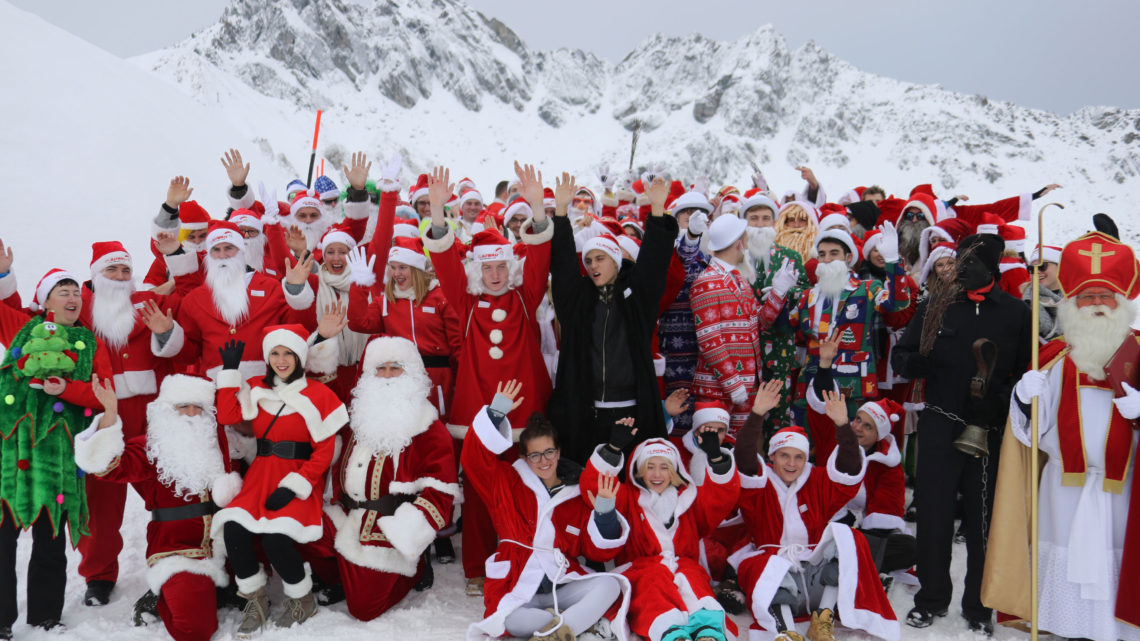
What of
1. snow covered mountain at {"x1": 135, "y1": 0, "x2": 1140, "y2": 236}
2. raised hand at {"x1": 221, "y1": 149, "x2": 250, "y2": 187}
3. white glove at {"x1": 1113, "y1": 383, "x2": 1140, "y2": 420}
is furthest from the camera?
snow covered mountain at {"x1": 135, "y1": 0, "x2": 1140, "y2": 236}

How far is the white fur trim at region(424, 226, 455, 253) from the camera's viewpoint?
3.95 metres

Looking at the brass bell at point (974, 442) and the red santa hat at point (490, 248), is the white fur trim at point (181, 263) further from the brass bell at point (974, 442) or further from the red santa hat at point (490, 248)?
the brass bell at point (974, 442)

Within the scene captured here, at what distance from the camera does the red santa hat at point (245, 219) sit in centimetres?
509

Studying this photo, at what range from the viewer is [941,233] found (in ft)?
14.5

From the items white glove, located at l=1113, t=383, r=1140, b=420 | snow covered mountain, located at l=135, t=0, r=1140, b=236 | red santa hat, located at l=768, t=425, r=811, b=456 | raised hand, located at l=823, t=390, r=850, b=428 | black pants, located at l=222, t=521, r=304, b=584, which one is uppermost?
snow covered mountain, located at l=135, t=0, r=1140, b=236

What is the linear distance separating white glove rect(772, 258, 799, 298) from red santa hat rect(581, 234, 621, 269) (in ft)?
4.33

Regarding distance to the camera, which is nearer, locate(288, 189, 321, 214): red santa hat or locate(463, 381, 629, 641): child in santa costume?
locate(463, 381, 629, 641): child in santa costume

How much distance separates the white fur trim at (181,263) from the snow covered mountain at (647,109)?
35845 millimetres

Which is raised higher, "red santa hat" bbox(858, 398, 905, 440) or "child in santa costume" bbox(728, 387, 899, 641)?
"red santa hat" bbox(858, 398, 905, 440)

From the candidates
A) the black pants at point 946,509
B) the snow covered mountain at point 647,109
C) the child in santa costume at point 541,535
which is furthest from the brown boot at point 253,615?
the snow covered mountain at point 647,109

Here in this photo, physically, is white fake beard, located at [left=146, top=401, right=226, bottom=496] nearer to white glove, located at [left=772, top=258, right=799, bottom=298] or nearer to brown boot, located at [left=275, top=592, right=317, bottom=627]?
brown boot, located at [left=275, top=592, right=317, bottom=627]

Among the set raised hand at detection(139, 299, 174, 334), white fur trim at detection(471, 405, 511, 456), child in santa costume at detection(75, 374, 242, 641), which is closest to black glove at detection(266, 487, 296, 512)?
child in santa costume at detection(75, 374, 242, 641)

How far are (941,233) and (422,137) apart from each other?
50133 millimetres

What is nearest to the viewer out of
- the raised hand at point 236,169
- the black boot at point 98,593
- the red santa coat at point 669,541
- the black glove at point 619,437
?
the red santa coat at point 669,541
